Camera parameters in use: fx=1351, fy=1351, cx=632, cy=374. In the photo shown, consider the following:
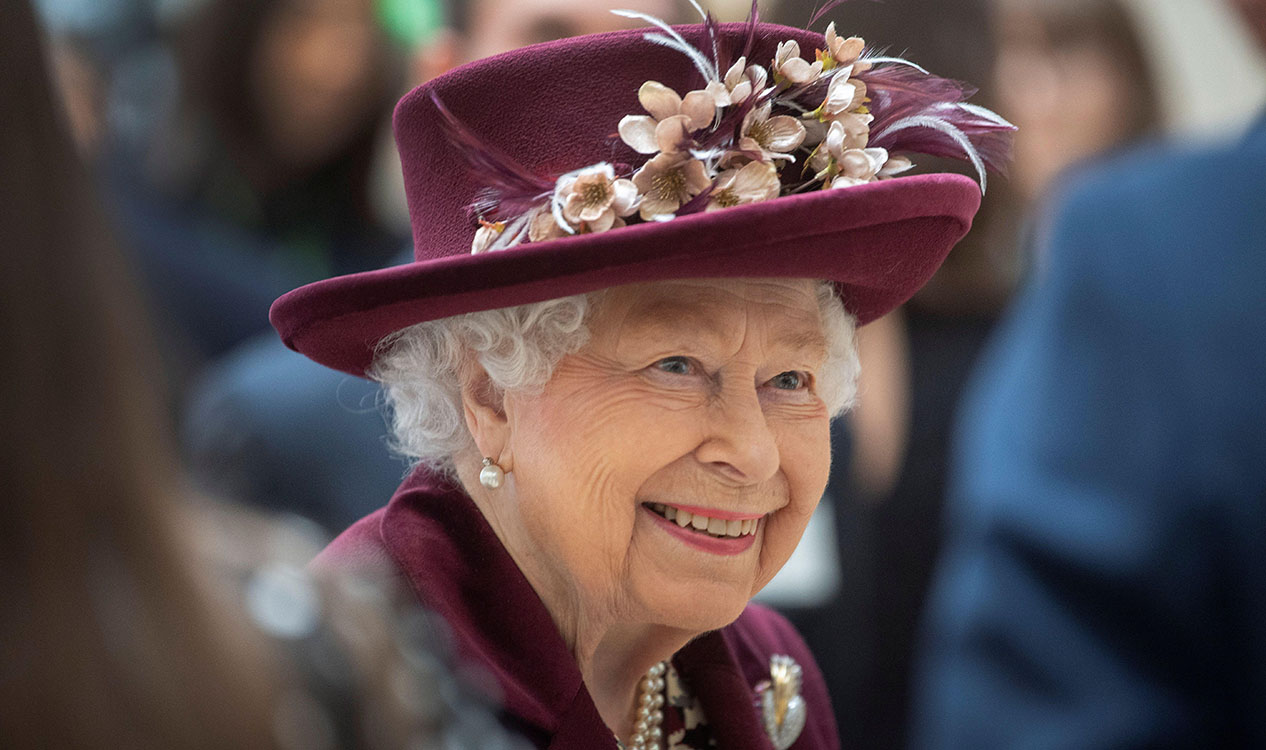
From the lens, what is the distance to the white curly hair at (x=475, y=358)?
1611 millimetres

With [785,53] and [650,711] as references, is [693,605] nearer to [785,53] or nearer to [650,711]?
[650,711]

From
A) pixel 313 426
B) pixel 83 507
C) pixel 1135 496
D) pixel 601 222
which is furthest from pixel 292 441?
pixel 83 507

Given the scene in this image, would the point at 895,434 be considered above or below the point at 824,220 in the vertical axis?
below

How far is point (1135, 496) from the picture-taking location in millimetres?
1764

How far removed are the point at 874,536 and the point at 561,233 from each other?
1999 millimetres

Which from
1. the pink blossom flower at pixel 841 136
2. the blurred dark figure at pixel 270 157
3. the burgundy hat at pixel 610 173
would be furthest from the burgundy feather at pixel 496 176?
the blurred dark figure at pixel 270 157

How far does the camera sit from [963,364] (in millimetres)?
3562

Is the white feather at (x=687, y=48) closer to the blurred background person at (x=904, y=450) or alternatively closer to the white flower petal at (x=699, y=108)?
the white flower petal at (x=699, y=108)

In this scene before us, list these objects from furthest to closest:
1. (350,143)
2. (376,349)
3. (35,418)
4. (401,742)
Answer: (350,143)
(376,349)
(401,742)
(35,418)

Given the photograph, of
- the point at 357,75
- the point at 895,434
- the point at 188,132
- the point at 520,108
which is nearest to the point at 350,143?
the point at 357,75

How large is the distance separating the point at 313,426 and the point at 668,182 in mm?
1412

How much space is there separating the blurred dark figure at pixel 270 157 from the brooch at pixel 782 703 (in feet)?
5.27

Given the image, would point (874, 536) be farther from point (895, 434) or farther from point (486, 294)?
point (486, 294)

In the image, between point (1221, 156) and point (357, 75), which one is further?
point (357, 75)
